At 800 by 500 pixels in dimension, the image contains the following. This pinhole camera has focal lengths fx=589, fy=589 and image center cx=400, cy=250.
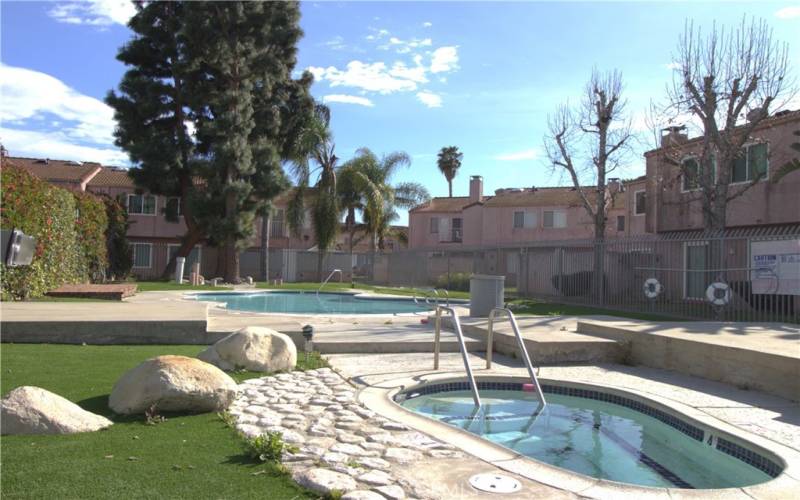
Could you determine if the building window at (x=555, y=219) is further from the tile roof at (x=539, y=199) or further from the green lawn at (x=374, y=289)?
the green lawn at (x=374, y=289)

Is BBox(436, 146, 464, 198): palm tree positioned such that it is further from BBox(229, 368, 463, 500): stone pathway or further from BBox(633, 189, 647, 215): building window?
BBox(229, 368, 463, 500): stone pathway

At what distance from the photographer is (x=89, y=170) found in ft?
125

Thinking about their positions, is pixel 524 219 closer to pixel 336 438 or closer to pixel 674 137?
pixel 674 137

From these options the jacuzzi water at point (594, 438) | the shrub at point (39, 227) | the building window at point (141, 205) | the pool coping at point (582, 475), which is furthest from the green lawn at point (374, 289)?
the pool coping at point (582, 475)

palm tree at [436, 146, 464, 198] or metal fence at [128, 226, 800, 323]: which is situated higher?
palm tree at [436, 146, 464, 198]

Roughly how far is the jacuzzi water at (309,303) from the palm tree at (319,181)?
8113 mm

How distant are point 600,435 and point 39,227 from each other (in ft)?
45.9

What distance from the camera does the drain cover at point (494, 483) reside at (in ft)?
11.7

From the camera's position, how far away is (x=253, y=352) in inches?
287

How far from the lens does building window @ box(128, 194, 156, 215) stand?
119 feet

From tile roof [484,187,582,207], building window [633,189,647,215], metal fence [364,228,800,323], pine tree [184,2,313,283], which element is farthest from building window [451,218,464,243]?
pine tree [184,2,313,283]

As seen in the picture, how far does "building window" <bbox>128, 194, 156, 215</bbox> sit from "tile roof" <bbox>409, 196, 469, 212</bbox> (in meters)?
18.3

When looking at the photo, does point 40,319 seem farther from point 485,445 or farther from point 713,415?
point 713,415

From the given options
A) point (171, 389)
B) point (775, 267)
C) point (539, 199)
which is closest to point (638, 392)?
point (171, 389)
